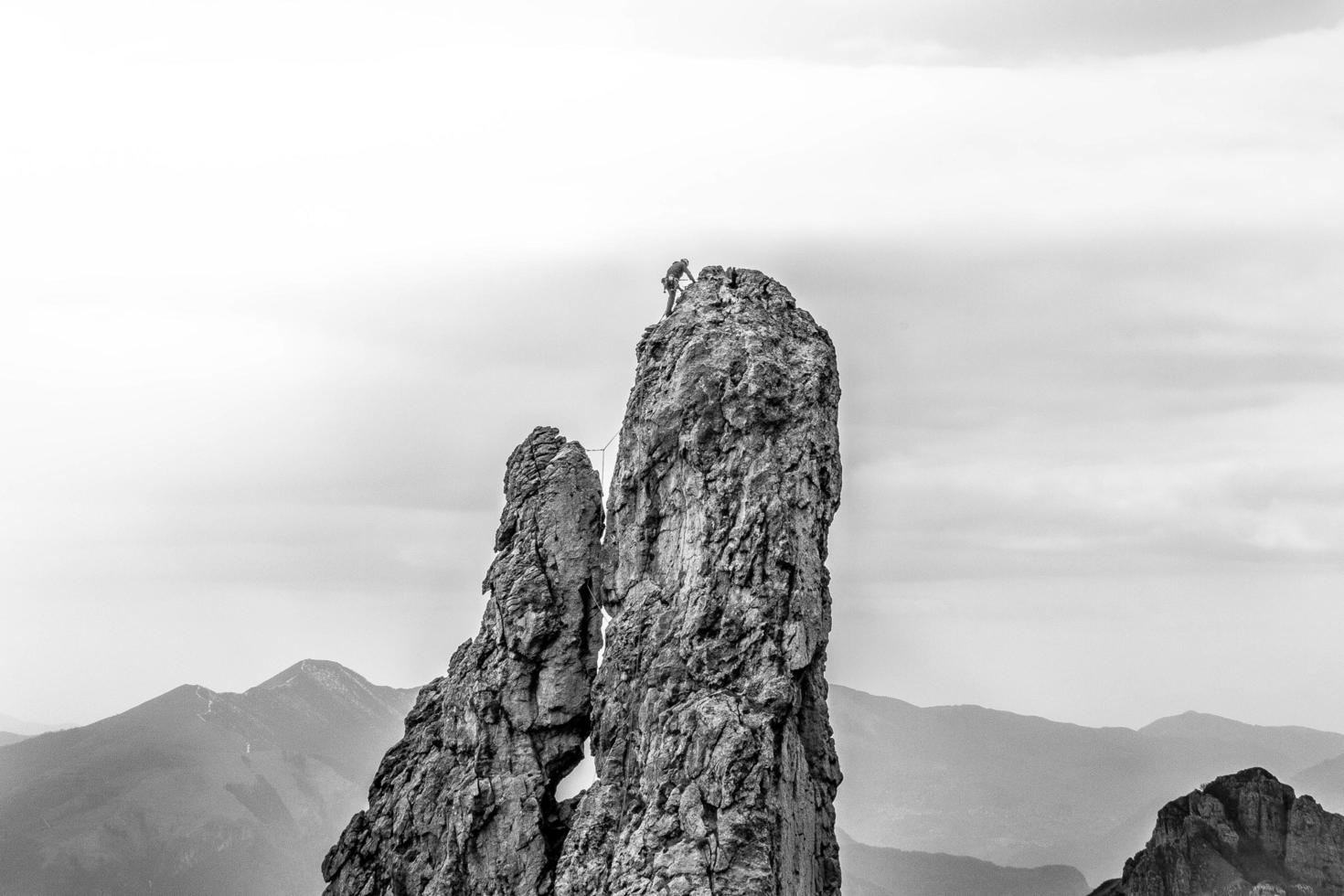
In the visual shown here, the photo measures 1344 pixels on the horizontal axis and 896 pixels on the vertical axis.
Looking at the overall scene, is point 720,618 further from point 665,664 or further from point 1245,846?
point 1245,846

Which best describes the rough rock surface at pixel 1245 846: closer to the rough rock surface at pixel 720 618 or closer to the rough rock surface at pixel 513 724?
the rough rock surface at pixel 720 618

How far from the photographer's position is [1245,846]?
138 metres

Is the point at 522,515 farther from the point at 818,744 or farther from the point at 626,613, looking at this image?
the point at 818,744

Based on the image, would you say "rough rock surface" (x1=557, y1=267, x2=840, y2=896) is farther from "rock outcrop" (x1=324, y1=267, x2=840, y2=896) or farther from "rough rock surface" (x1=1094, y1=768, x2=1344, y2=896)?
"rough rock surface" (x1=1094, y1=768, x2=1344, y2=896)

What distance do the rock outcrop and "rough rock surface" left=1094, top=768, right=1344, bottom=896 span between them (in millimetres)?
72303

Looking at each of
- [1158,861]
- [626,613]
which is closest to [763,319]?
[626,613]

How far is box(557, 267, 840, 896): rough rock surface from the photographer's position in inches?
2574

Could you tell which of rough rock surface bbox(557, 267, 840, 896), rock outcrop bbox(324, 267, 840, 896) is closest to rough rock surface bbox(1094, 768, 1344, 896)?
rough rock surface bbox(557, 267, 840, 896)

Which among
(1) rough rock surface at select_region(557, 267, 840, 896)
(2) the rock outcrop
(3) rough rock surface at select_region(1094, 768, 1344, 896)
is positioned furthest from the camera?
(3) rough rock surface at select_region(1094, 768, 1344, 896)

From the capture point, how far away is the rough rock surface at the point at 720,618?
65375mm

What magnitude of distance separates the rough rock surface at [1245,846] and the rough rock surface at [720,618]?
7195 cm

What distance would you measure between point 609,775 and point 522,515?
14797 millimetres

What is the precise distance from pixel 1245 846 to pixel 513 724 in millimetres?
83679

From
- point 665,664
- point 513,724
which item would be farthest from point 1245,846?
point 665,664
